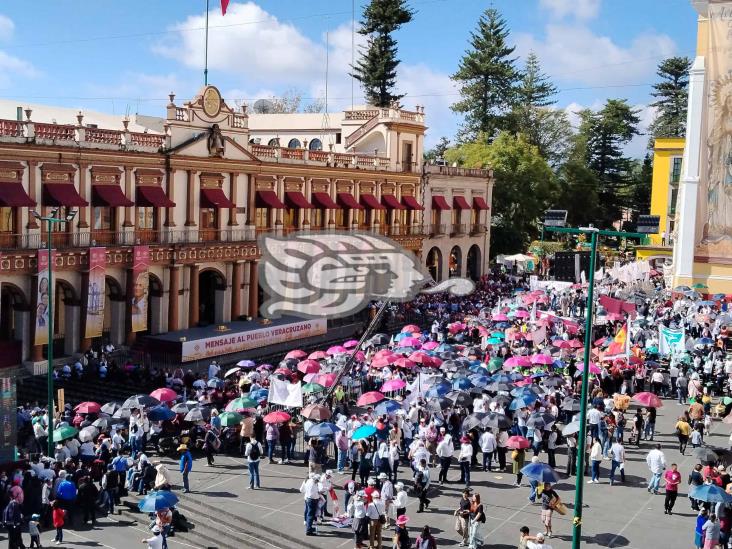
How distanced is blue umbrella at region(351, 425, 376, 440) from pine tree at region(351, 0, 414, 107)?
51.5m

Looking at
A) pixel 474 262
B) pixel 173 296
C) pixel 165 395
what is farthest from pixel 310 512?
pixel 474 262

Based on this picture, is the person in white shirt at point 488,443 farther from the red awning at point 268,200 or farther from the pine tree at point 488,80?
the pine tree at point 488,80

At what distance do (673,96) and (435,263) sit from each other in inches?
1772

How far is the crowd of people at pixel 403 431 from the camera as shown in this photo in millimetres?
17375

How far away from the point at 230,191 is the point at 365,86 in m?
32.6

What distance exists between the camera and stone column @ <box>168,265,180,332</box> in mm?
38000

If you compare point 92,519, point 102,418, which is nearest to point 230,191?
point 102,418

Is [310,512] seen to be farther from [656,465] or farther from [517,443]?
[656,465]

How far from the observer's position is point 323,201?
154 feet

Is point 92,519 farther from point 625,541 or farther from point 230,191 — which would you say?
point 230,191

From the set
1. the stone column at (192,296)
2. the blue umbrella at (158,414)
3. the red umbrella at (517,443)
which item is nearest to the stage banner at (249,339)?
the stone column at (192,296)

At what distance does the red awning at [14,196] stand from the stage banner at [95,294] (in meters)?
3.26

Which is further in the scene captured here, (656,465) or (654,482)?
(654,482)

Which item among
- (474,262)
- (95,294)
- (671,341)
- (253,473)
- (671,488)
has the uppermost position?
(474,262)
